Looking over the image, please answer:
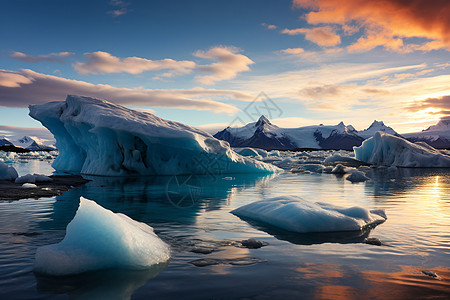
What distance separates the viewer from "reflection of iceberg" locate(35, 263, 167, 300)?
334cm

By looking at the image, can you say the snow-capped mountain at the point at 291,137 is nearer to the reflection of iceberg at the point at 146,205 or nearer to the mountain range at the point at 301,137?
the mountain range at the point at 301,137

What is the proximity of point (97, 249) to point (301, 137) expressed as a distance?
390 ft

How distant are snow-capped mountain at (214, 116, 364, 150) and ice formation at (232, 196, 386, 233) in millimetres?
110205

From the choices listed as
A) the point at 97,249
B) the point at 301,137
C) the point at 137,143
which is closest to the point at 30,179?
the point at 137,143

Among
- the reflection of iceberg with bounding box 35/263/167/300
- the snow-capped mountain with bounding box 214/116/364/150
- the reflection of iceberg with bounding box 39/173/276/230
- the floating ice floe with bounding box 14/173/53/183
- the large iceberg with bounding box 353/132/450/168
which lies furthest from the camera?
the snow-capped mountain with bounding box 214/116/364/150

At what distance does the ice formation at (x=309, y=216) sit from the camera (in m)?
6.04

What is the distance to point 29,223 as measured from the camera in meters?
6.46

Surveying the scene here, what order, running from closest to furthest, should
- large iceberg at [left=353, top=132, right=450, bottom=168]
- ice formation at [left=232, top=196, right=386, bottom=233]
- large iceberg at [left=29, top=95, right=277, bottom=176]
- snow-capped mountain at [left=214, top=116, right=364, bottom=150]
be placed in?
ice formation at [left=232, top=196, right=386, bottom=233] < large iceberg at [left=29, top=95, right=277, bottom=176] < large iceberg at [left=353, top=132, right=450, bottom=168] < snow-capped mountain at [left=214, top=116, right=364, bottom=150]

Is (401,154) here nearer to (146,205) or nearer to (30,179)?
(146,205)

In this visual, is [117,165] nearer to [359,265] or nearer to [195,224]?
[195,224]

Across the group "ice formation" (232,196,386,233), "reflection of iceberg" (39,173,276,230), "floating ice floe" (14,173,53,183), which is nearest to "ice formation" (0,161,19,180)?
"floating ice floe" (14,173,53,183)

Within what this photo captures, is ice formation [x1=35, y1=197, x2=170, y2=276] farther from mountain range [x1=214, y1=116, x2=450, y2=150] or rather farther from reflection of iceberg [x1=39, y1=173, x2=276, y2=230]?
mountain range [x1=214, y1=116, x2=450, y2=150]

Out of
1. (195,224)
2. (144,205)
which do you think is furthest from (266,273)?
(144,205)

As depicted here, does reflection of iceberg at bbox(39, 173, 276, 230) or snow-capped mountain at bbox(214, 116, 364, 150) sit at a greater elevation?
snow-capped mountain at bbox(214, 116, 364, 150)
